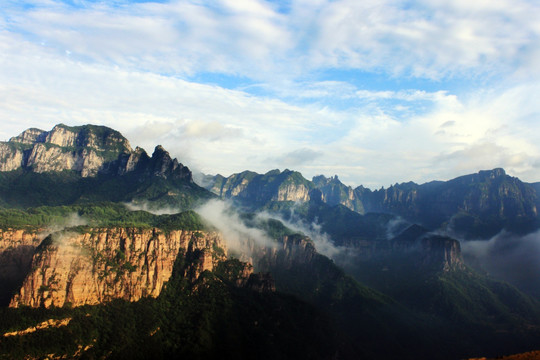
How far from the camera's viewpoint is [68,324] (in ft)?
487

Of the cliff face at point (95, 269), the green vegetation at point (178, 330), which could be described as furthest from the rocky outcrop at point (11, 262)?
the green vegetation at point (178, 330)

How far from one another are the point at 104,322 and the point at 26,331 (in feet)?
91.7

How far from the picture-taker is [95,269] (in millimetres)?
172250

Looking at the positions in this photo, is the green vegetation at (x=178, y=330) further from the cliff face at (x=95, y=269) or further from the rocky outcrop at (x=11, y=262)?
the rocky outcrop at (x=11, y=262)

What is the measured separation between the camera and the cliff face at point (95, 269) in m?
155

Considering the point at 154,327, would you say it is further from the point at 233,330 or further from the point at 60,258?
Result: the point at 60,258

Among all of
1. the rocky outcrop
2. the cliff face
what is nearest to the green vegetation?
the cliff face

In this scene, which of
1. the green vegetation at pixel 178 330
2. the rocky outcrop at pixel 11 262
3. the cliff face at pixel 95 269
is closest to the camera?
the green vegetation at pixel 178 330

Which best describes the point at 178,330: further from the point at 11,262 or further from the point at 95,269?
the point at 11,262

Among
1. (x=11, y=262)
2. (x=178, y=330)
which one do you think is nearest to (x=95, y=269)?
(x=178, y=330)

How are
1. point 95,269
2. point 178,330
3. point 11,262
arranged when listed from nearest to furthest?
1. point 178,330
2. point 95,269
3. point 11,262

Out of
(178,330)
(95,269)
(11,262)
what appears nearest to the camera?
(178,330)

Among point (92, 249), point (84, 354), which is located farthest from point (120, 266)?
point (84, 354)

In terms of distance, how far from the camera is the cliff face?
155250 millimetres
